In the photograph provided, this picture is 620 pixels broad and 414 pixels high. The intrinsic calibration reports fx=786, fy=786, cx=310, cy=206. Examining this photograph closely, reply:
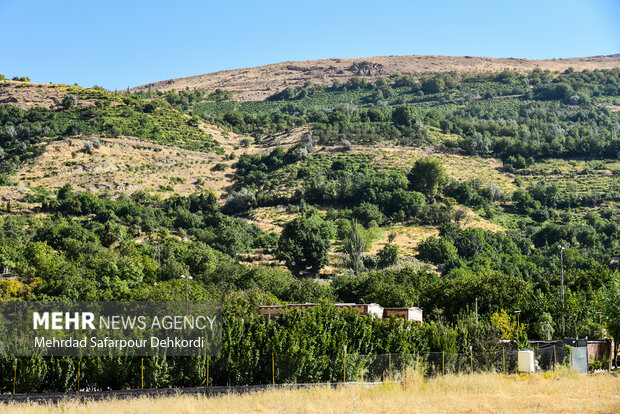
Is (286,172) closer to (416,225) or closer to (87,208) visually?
(416,225)

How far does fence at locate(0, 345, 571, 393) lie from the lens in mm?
33469

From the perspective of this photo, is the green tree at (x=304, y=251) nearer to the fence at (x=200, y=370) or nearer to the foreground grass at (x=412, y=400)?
the fence at (x=200, y=370)

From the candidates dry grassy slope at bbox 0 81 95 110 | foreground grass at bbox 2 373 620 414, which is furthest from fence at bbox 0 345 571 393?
dry grassy slope at bbox 0 81 95 110

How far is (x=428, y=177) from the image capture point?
118625 millimetres

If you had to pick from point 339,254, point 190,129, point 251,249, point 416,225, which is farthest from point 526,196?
point 190,129

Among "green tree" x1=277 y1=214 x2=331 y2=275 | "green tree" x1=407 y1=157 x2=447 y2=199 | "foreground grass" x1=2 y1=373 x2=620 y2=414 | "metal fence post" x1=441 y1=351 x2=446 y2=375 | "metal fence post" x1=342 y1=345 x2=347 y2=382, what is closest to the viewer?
"foreground grass" x1=2 y1=373 x2=620 y2=414

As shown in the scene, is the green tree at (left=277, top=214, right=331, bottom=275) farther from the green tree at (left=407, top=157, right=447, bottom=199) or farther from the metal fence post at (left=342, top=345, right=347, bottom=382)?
the metal fence post at (left=342, top=345, right=347, bottom=382)

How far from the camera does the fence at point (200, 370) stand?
1318 inches

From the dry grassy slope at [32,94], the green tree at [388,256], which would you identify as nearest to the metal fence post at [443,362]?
the green tree at [388,256]

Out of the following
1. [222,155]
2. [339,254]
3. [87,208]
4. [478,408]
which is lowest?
[478,408]

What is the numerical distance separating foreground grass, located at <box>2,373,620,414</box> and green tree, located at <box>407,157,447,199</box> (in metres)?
85.8

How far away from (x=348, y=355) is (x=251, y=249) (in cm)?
6406

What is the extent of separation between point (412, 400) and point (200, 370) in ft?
33.2

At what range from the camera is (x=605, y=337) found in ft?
156
